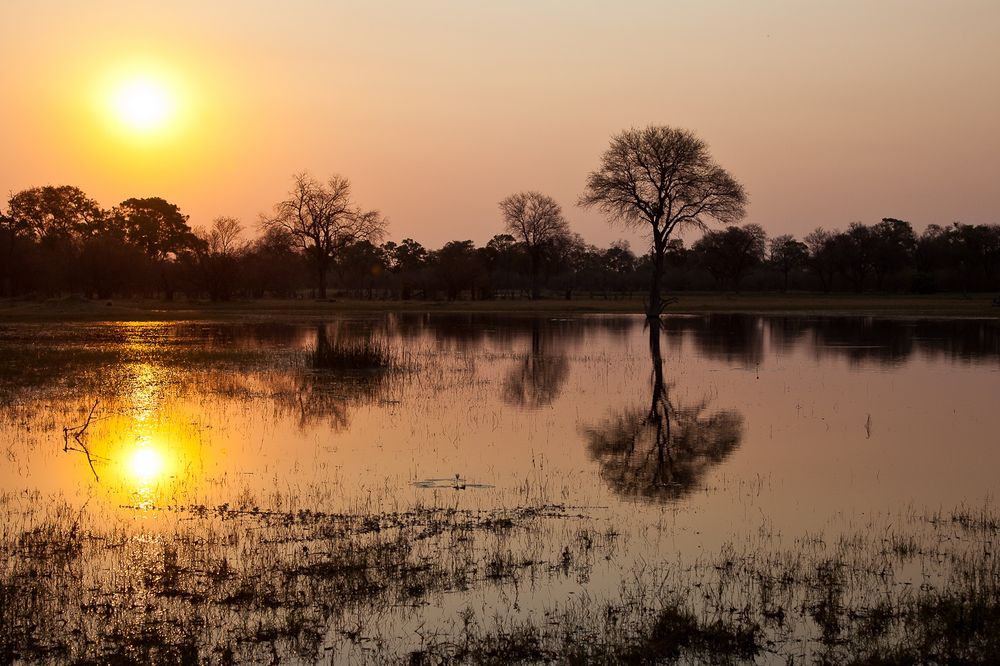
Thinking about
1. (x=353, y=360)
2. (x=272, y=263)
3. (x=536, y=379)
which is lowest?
(x=536, y=379)

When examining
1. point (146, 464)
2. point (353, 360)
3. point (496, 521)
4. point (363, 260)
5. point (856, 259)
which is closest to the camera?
point (496, 521)

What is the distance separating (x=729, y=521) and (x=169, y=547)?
21.6ft

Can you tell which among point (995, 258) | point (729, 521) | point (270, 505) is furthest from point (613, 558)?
point (995, 258)

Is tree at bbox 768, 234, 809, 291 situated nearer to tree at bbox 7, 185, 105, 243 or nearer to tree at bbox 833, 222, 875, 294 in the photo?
tree at bbox 833, 222, 875, 294

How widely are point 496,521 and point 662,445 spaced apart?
616 cm

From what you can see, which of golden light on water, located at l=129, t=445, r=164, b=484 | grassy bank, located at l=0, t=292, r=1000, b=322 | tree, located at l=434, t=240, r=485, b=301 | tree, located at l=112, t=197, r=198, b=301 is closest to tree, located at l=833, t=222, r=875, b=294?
grassy bank, located at l=0, t=292, r=1000, b=322

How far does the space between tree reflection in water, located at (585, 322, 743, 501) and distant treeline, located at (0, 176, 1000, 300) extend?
87221 millimetres

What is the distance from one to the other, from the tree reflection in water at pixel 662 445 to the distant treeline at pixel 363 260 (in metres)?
87.2

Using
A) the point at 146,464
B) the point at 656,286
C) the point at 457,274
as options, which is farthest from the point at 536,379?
the point at 457,274

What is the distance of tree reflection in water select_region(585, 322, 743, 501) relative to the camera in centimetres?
1334

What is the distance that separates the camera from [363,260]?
18125 centimetres

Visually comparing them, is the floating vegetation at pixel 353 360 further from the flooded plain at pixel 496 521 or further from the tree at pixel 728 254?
the tree at pixel 728 254

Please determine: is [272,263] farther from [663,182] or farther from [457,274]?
[663,182]

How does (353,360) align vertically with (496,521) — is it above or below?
above
